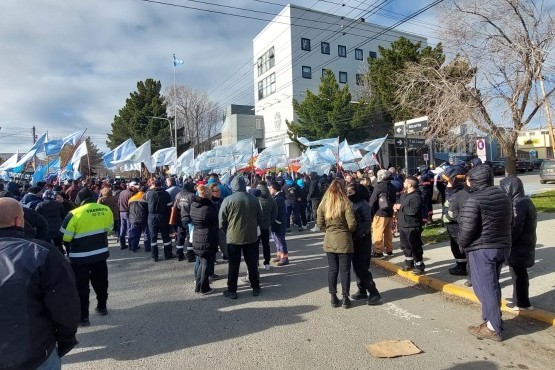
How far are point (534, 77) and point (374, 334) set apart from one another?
13.1 m

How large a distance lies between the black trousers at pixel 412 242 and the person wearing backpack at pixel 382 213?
1.25 m

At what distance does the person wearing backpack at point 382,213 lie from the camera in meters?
8.34

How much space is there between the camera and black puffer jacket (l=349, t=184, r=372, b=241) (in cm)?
579

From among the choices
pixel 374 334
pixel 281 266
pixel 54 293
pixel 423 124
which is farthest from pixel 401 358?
pixel 423 124

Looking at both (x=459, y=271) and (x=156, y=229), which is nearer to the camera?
(x=459, y=271)

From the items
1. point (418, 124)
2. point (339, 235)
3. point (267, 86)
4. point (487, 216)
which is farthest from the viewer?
point (267, 86)

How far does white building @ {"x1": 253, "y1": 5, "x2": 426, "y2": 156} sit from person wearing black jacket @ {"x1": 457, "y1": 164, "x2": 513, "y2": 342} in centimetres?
3904

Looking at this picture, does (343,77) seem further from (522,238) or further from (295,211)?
(522,238)

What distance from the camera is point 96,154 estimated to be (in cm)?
6356

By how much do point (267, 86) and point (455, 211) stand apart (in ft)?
154

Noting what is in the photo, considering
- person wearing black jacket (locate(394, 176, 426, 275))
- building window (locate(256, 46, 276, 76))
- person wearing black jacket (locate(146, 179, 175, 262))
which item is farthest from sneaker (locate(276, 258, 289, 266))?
building window (locate(256, 46, 276, 76))

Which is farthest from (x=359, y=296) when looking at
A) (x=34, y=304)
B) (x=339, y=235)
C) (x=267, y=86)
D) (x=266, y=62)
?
(x=266, y=62)

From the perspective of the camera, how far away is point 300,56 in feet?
151

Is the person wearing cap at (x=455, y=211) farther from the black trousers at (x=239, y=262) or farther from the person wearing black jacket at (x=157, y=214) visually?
the person wearing black jacket at (x=157, y=214)
